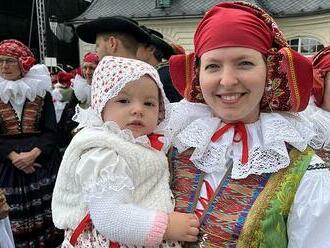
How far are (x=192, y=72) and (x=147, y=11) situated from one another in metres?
15.1

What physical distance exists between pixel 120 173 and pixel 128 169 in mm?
51

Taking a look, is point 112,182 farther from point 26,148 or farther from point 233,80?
point 26,148

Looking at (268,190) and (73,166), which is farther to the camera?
(73,166)

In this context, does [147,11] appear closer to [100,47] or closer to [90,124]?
[100,47]

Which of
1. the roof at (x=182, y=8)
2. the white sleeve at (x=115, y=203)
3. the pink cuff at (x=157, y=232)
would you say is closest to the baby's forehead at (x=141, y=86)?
the white sleeve at (x=115, y=203)

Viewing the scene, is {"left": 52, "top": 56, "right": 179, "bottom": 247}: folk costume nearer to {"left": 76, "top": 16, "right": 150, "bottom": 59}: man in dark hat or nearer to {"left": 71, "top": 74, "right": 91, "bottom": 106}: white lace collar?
{"left": 76, "top": 16, "right": 150, "bottom": 59}: man in dark hat

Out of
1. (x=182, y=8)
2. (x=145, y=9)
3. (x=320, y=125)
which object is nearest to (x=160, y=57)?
(x=320, y=125)

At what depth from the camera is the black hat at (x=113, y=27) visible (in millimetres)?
2645

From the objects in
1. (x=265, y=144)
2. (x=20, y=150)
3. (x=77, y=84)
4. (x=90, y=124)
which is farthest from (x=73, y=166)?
(x=77, y=84)

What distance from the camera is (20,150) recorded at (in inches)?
142

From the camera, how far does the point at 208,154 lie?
1.41 meters

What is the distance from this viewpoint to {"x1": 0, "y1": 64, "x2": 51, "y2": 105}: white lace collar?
11.9 ft

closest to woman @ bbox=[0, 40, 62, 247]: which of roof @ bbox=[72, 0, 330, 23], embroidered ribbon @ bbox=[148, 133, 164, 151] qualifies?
embroidered ribbon @ bbox=[148, 133, 164, 151]

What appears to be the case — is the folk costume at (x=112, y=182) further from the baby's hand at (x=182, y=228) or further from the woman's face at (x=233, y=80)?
the woman's face at (x=233, y=80)
